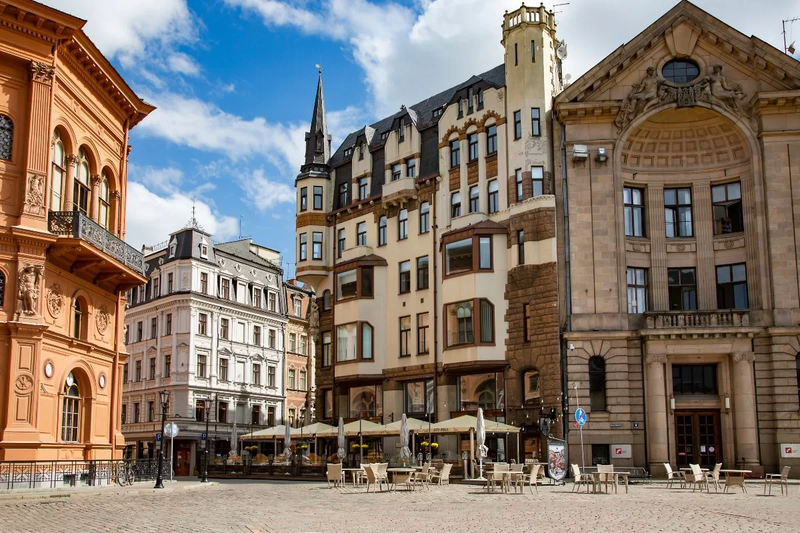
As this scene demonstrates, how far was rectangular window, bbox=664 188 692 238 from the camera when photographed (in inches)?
1793

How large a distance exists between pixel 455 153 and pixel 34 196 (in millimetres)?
27238

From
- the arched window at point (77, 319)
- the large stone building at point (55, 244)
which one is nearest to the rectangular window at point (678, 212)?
the large stone building at point (55, 244)

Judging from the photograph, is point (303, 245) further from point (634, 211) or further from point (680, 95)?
point (680, 95)

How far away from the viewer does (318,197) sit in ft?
194

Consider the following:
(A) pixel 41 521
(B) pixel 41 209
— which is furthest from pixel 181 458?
(A) pixel 41 521

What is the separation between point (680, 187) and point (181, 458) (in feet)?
128

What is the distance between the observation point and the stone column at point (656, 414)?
4159 cm

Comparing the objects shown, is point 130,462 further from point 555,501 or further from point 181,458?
point 181,458

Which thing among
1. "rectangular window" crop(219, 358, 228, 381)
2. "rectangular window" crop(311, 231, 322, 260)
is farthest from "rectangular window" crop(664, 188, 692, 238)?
"rectangular window" crop(219, 358, 228, 381)

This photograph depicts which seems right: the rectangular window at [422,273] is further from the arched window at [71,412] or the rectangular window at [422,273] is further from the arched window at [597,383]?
the arched window at [71,412]

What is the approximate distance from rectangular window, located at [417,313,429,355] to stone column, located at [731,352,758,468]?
16.2m

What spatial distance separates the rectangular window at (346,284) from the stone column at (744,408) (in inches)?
853

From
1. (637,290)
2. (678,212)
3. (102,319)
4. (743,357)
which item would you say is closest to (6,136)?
(102,319)

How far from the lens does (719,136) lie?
148 ft
